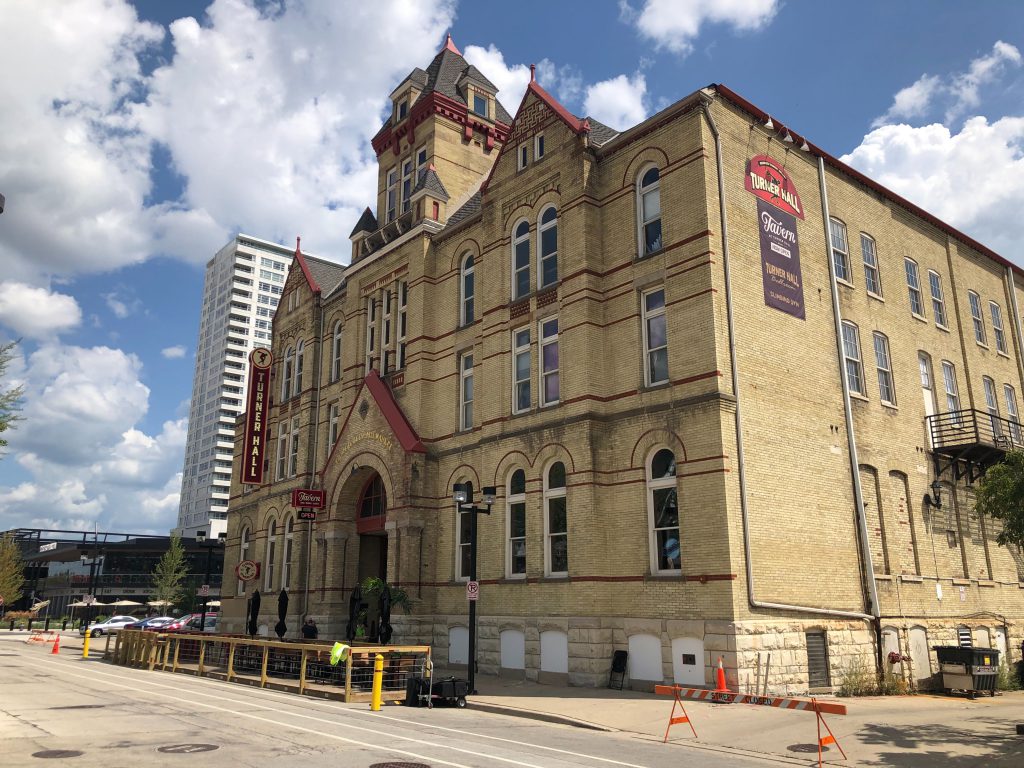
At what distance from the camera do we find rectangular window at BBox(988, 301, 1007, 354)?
106ft

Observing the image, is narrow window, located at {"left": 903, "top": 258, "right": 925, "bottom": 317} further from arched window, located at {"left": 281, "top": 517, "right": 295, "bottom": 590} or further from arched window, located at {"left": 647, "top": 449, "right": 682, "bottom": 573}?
arched window, located at {"left": 281, "top": 517, "right": 295, "bottom": 590}

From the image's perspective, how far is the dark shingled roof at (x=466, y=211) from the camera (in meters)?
29.5

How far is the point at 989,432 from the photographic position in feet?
94.8

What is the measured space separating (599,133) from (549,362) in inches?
298

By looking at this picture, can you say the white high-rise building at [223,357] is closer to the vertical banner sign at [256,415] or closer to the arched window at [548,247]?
the vertical banner sign at [256,415]

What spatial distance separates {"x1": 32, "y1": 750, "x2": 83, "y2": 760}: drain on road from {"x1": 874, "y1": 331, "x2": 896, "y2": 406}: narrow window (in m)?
23.1

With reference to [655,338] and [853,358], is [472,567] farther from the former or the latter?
[853,358]

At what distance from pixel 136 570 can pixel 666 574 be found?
82958 millimetres

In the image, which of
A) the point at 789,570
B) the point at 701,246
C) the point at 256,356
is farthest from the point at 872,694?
the point at 256,356

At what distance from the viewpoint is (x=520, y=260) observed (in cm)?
2572

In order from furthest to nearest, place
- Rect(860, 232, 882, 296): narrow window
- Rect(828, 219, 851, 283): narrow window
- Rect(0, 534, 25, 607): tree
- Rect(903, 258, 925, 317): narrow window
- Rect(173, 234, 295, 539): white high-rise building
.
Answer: Rect(173, 234, 295, 539): white high-rise building
Rect(0, 534, 25, 607): tree
Rect(903, 258, 925, 317): narrow window
Rect(860, 232, 882, 296): narrow window
Rect(828, 219, 851, 283): narrow window

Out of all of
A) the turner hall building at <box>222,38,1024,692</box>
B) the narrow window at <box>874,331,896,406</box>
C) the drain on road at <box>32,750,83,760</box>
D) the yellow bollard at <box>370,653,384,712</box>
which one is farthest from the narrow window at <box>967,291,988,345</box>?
the drain on road at <box>32,750,83,760</box>

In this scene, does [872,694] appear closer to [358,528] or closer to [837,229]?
[837,229]

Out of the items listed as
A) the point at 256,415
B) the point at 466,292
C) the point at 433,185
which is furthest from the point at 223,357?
the point at 466,292
